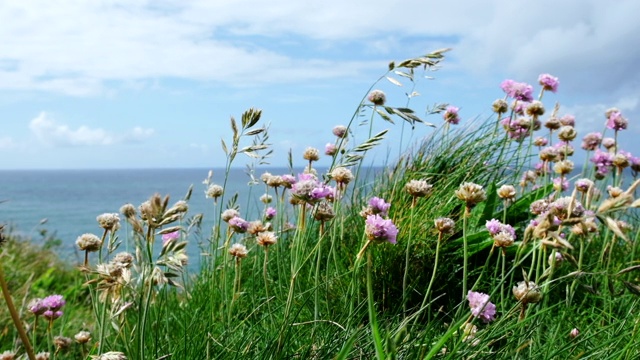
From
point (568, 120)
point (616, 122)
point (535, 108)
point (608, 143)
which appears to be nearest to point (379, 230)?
point (535, 108)

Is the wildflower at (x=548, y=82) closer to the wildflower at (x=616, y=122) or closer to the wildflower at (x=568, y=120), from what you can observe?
the wildflower at (x=568, y=120)

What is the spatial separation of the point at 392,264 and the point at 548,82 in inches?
72.2

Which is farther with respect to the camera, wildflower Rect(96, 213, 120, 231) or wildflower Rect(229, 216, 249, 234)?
wildflower Rect(229, 216, 249, 234)

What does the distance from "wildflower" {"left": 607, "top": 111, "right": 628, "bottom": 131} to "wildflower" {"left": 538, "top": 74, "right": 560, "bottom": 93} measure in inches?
28.6

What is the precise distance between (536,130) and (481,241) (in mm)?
1414

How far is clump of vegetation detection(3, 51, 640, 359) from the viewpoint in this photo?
1.66 metres

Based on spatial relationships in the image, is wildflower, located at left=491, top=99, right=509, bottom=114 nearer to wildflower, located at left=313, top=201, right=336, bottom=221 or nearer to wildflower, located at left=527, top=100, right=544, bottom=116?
wildflower, located at left=527, top=100, right=544, bottom=116

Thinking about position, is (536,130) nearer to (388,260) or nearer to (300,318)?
(388,260)

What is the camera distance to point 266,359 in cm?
187

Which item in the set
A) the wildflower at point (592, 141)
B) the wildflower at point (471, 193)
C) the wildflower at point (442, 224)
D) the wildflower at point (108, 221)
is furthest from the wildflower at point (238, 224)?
the wildflower at point (592, 141)

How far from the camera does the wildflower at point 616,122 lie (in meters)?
4.69

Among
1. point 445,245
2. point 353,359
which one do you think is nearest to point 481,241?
point 445,245

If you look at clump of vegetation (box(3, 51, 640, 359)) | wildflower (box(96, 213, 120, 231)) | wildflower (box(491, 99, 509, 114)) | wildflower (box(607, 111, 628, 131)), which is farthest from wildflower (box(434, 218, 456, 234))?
wildflower (box(607, 111, 628, 131))

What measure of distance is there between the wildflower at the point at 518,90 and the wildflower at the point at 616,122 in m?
0.94
